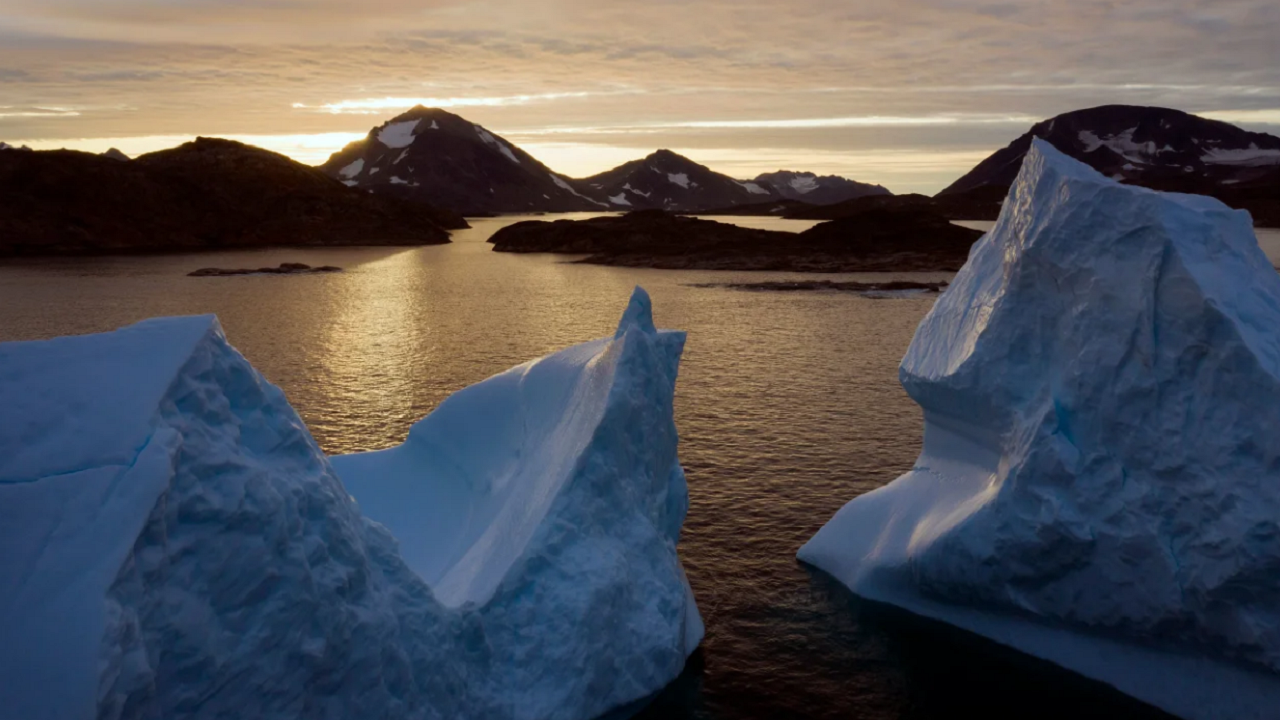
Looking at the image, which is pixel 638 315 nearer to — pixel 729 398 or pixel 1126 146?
pixel 729 398

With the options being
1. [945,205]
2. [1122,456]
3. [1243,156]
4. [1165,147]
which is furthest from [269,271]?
[1243,156]

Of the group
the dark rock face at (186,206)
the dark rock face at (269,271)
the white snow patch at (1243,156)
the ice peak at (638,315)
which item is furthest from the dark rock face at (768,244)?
the white snow patch at (1243,156)

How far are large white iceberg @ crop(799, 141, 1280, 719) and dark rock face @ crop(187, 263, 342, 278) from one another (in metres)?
60.3

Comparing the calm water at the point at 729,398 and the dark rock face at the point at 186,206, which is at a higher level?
the dark rock face at the point at 186,206

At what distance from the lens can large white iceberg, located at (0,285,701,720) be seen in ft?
18.1

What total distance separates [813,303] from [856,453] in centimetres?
2832

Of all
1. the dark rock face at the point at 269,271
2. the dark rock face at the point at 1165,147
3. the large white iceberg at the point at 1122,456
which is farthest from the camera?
the dark rock face at the point at 1165,147

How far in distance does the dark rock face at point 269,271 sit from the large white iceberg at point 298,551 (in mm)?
56985

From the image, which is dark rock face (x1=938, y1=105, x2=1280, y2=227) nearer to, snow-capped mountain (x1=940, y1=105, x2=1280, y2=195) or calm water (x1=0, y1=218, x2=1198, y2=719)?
snow-capped mountain (x1=940, y1=105, x2=1280, y2=195)

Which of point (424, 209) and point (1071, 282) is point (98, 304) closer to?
point (1071, 282)

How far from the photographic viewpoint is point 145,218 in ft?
302

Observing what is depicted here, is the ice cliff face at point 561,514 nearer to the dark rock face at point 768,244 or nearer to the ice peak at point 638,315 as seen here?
the ice peak at point 638,315

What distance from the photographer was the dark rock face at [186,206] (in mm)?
84688

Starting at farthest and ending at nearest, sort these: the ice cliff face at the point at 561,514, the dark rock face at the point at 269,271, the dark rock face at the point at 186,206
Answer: the dark rock face at the point at 186,206
the dark rock face at the point at 269,271
the ice cliff face at the point at 561,514
